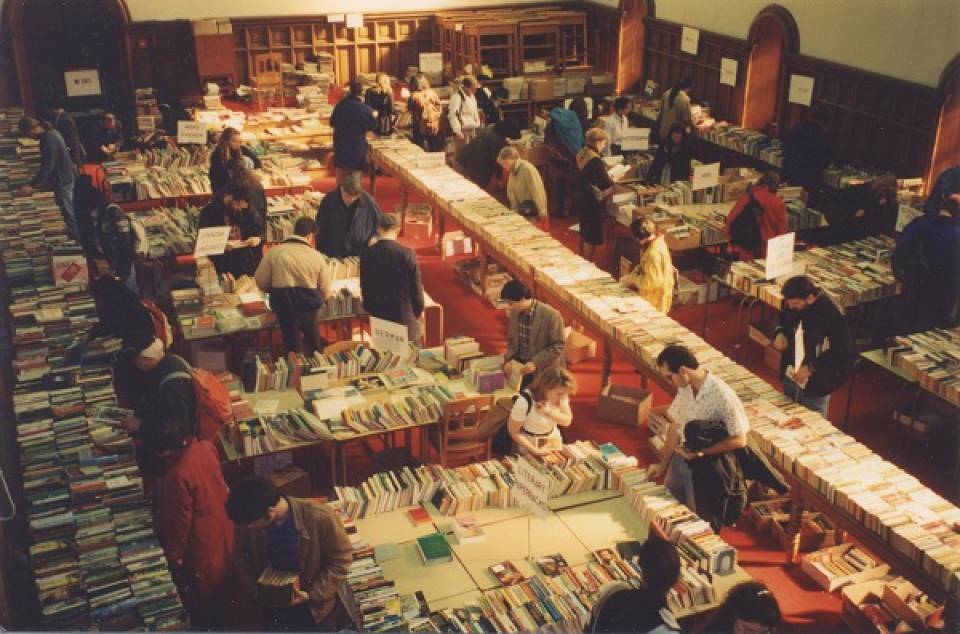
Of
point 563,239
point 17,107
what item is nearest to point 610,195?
point 563,239

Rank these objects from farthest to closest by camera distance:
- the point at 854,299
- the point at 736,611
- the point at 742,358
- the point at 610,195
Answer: the point at 610,195 → the point at 742,358 → the point at 854,299 → the point at 736,611

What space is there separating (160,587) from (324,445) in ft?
7.09

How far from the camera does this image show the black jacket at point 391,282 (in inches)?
388

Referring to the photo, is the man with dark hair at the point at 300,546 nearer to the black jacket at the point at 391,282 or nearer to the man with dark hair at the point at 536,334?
the man with dark hair at the point at 536,334

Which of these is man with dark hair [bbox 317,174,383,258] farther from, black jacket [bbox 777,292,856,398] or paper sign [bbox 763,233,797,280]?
black jacket [bbox 777,292,856,398]

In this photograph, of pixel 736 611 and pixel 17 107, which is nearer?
pixel 736 611

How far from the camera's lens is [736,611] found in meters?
5.53

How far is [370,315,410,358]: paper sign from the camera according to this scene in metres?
8.70

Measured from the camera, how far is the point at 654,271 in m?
10.5

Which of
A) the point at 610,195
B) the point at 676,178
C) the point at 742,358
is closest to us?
the point at 742,358

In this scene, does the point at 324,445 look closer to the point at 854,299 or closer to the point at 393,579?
the point at 393,579

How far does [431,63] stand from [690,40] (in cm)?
525

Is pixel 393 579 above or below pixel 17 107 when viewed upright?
below

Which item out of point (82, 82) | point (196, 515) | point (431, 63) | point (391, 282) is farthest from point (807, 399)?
point (82, 82)
